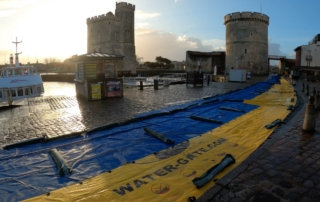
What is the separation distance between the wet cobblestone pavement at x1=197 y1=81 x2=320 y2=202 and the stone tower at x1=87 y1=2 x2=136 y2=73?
4876cm

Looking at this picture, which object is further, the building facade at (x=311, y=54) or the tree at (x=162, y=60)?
the tree at (x=162, y=60)

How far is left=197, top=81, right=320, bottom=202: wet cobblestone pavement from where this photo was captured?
10.9 ft

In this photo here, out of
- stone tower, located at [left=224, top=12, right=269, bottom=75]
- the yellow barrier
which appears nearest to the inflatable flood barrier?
the yellow barrier

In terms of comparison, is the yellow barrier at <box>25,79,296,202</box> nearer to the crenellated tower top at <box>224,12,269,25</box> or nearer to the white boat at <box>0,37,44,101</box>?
the white boat at <box>0,37,44,101</box>

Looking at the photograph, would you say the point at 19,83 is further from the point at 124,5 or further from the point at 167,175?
the point at 124,5

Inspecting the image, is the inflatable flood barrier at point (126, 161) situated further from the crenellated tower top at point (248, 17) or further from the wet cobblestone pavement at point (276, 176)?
the crenellated tower top at point (248, 17)

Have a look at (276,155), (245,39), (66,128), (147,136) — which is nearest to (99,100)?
(66,128)

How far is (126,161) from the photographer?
4766 millimetres

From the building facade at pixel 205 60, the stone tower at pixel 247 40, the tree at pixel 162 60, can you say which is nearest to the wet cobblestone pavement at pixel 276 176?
the stone tower at pixel 247 40

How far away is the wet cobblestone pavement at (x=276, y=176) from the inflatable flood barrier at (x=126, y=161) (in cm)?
25

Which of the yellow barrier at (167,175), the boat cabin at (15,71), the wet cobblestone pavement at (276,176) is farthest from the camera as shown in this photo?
the boat cabin at (15,71)

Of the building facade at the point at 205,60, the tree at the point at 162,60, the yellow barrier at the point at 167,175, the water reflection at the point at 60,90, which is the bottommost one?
the yellow barrier at the point at 167,175

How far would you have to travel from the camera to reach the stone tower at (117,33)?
1967 inches

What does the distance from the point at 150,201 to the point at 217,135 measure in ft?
11.8
